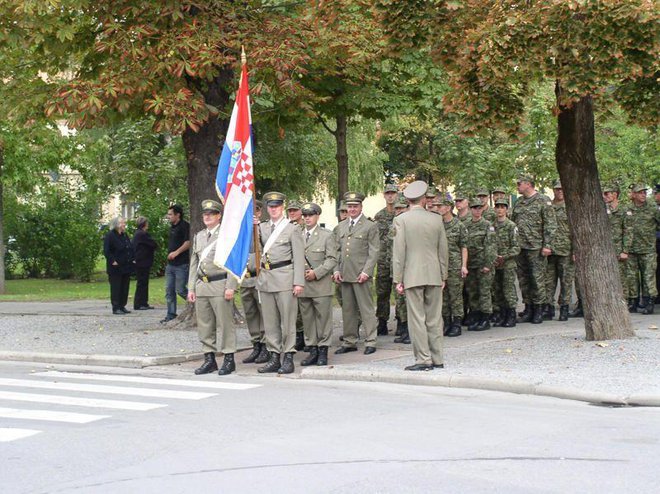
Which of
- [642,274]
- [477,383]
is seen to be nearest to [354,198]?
[477,383]

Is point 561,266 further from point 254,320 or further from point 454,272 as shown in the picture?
point 254,320

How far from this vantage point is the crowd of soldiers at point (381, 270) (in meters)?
12.6

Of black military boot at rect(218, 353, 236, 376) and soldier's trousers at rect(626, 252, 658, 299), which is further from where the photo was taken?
soldier's trousers at rect(626, 252, 658, 299)

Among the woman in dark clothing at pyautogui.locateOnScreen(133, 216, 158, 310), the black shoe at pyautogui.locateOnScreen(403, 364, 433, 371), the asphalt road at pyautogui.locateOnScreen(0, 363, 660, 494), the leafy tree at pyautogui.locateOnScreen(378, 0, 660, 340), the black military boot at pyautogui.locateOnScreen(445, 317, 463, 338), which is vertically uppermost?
the leafy tree at pyautogui.locateOnScreen(378, 0, 660, 340)

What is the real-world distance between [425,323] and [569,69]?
3.20m

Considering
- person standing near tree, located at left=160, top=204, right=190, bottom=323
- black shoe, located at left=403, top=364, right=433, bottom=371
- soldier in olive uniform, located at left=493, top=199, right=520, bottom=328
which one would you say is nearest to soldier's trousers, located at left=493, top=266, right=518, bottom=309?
soldier in olive uniform, located at left=493, top=199, right=520, bottom=328

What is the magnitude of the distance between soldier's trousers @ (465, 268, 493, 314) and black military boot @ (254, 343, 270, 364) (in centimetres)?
376

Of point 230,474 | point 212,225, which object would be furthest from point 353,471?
point 212,225

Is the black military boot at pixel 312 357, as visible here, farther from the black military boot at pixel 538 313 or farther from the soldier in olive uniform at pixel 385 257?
the black military boot at pixel 538 313

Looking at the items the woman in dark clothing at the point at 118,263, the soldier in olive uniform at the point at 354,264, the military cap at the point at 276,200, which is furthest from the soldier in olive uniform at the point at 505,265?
the woman in dark clothing at the point at 118,263

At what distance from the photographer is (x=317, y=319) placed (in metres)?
13.3

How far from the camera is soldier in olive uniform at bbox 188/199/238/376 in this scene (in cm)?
1244

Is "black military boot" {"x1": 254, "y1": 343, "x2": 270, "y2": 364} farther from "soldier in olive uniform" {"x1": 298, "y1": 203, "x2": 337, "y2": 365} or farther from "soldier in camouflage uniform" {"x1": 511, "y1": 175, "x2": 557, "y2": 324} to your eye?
"soldier in camouflage uniform" {"x1": 511, "y1": 175, "x2": 557, "y2": 324}

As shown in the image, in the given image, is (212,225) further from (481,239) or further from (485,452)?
(485,452)
